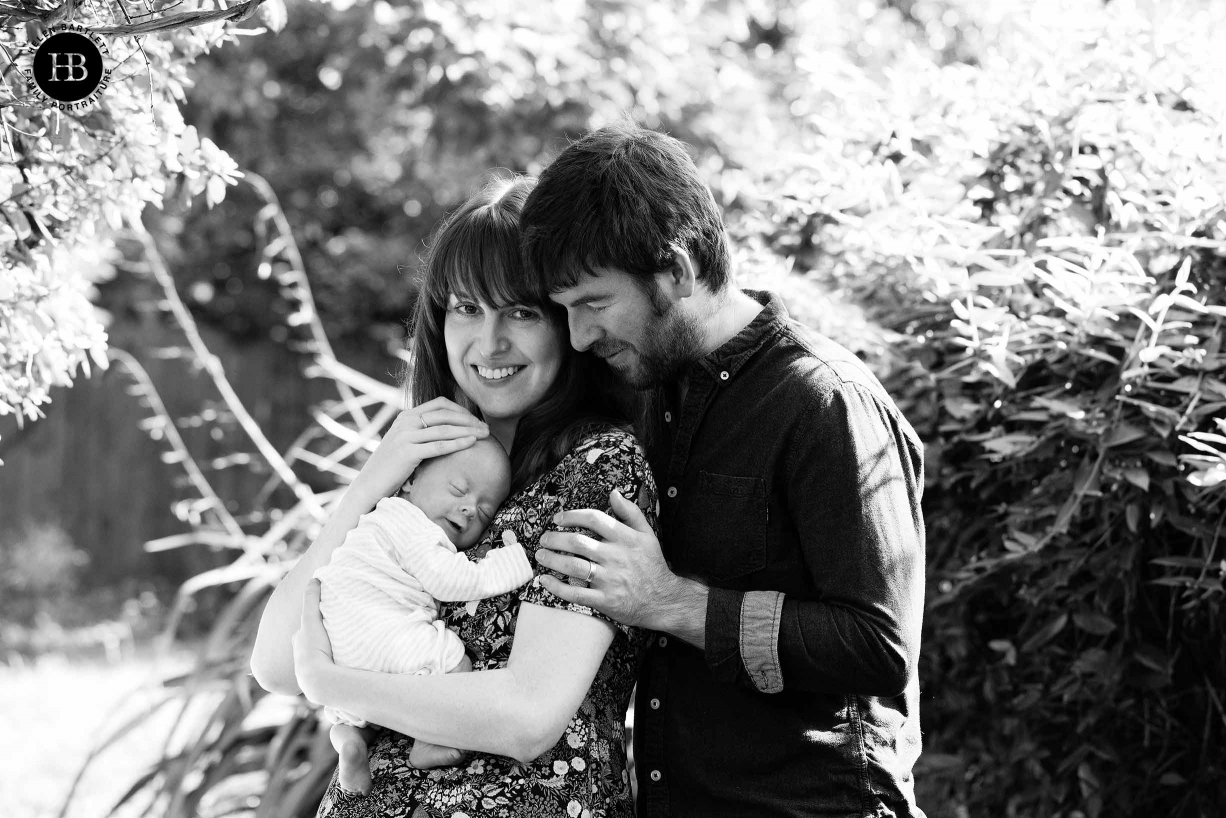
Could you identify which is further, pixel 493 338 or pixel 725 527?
pixel 493 338

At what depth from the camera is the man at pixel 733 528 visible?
1912 mm

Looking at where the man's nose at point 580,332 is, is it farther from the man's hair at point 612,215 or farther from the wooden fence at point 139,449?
the wooden fence at point 139,449

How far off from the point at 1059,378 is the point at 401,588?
159 centimetres

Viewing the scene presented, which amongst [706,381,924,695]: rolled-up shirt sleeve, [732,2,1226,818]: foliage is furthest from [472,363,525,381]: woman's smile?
[732,2,1226,818]: foliage

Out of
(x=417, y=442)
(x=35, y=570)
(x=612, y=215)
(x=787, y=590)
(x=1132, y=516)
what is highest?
(x=612, y=215)

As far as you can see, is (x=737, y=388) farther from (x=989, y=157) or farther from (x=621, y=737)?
(x=989, y=157)

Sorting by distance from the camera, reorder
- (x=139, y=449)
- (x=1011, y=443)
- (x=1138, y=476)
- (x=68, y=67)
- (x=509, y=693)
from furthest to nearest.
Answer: (x=139, y=449), (x=1011, y=443), (x=1138, y=476), (x=68, y=67), (x=509, y=693)

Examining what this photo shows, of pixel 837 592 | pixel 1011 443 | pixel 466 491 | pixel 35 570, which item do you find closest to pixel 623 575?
pixel 837 592

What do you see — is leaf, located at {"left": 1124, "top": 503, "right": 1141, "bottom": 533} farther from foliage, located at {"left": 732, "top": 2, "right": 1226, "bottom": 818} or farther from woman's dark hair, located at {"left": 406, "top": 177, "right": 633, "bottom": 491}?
woman's dark hair, located at {"left": 406, "top": 177, "right": 633, "bottom": 491}

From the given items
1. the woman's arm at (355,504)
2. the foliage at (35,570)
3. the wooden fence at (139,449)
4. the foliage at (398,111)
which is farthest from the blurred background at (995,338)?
the wooden fence at (139,449)

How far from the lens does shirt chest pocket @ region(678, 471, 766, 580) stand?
202 centimetres

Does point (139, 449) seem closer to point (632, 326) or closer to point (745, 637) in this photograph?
point (632, 326)

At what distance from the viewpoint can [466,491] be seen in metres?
2.23

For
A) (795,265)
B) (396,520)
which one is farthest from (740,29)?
(396,520)
